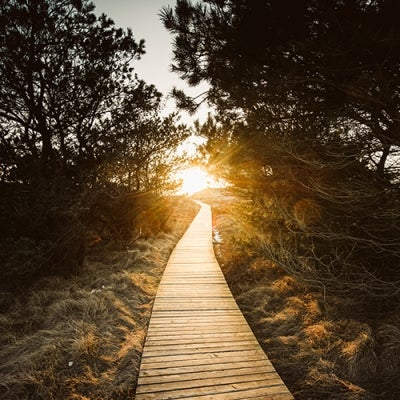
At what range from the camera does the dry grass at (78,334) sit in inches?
136

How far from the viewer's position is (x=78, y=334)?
14.9 feet

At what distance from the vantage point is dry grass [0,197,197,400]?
3467 millimetres

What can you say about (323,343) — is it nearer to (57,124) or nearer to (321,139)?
(321,139)

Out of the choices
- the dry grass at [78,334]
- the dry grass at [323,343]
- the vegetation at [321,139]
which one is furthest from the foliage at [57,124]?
the dry grass at [323,343]

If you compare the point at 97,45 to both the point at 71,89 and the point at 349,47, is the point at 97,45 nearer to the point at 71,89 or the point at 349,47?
the point at 71,89

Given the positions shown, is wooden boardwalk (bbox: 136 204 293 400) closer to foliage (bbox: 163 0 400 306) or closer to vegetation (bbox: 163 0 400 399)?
vegetation (bbox: 163 0 400 399)

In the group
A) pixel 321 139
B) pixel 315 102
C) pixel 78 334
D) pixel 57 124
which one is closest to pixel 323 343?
pixel 321 139

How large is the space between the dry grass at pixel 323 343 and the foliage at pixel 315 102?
0.66 m

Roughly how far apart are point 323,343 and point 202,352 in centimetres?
207

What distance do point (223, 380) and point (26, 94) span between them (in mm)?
7235

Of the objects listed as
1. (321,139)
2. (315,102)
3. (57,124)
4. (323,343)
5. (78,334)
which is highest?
(57,124)

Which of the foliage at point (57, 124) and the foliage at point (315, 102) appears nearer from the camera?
the foliage at point (315, 102)

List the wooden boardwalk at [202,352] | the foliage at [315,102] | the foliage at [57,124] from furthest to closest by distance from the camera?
1. the foliage at [57,124]
2. the wooden boardwalk at [202,352]
3. the foliage at [315,102]

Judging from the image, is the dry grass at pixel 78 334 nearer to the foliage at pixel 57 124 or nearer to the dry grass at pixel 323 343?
the foliage at pixel 57 124
